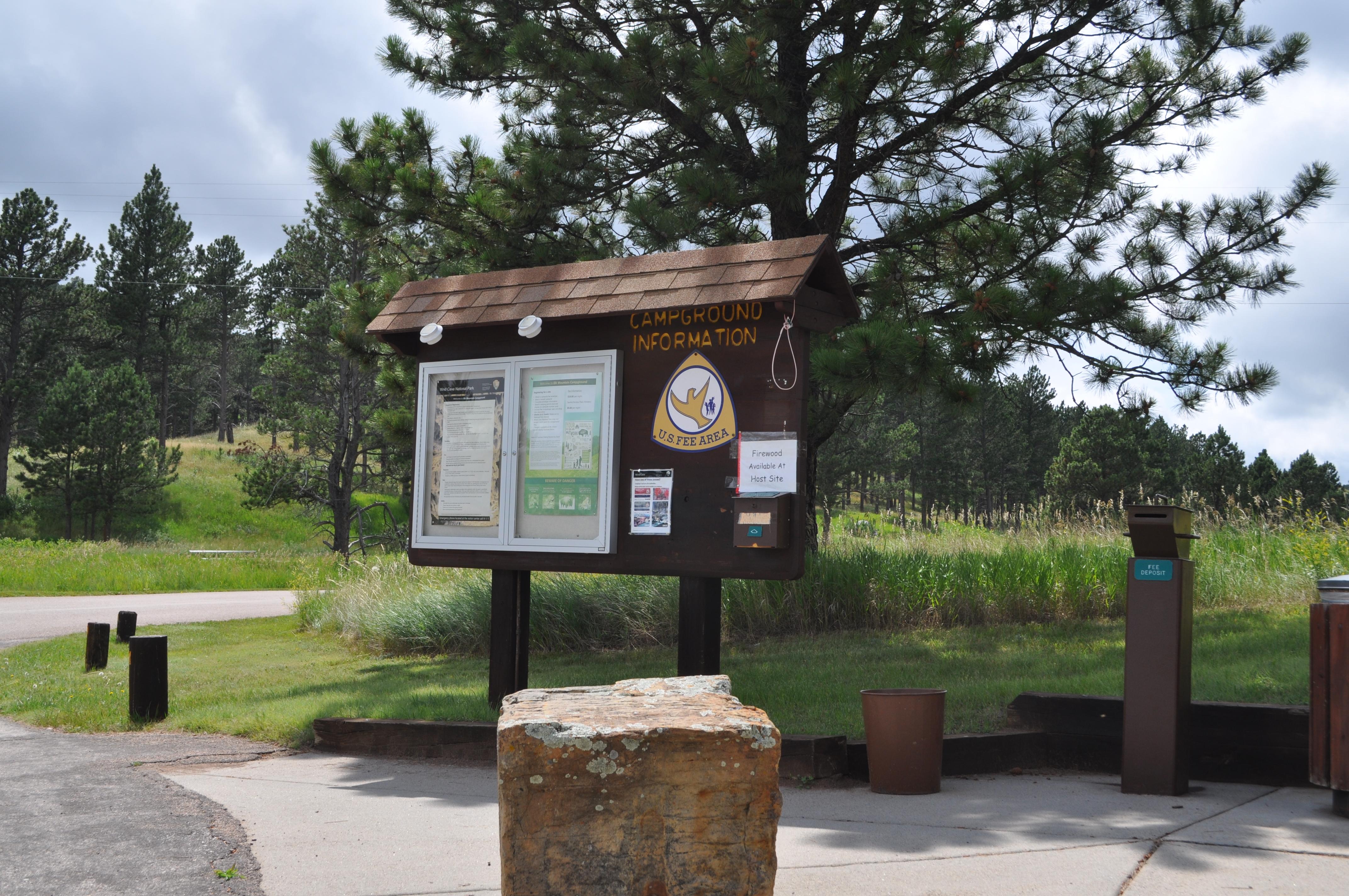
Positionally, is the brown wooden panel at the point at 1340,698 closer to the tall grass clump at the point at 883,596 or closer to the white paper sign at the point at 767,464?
the white paper sign at the point at 767,464

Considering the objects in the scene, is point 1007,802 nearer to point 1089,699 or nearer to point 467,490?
point 1089,699

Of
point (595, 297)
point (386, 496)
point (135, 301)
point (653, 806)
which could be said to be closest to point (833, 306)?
point (595, 297)

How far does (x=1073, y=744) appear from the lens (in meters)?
6.26

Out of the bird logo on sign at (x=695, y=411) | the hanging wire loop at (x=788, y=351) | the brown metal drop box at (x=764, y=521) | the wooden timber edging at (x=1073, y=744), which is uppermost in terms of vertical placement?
the hanging wire loop at (x=788, y=351)

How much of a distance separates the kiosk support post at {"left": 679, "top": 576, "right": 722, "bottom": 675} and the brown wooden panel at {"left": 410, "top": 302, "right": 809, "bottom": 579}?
28 centimetres

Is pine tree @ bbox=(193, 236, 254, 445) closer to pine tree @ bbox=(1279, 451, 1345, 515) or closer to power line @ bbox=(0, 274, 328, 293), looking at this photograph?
power line @ bbox=(0, 274, 328, 293)

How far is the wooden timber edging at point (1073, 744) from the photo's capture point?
5.70m

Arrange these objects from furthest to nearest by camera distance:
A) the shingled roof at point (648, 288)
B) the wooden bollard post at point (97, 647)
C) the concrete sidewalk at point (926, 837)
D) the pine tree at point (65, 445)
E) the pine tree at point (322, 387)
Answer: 1. the pine tree at point (65, 445)
2. the pine tree at point (322, 387)
3. the wooden bollard post at point (97, 647)
4. the shingled roof at point (648, 288)
5. the concrete sidewalk at point (926, 837)

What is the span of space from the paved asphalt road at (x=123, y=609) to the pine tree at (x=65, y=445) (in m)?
20.7

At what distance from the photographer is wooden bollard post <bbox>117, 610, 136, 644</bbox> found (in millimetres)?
12805

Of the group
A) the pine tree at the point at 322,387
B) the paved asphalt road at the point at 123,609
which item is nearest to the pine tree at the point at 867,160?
the paved asphalt road at the point at 123,609

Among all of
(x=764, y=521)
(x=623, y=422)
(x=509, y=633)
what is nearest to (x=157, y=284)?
(x=509, y=633)

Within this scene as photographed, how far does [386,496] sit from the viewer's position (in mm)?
48344

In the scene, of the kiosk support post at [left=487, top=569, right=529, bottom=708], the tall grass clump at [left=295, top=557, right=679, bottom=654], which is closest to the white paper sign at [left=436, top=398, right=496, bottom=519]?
the kiosk support post at [left=487, top=569, right=529, bottom=708]
